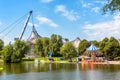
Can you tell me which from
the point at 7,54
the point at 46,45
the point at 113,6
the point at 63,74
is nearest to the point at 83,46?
the point at 46,45

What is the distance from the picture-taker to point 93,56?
11719 centimetres

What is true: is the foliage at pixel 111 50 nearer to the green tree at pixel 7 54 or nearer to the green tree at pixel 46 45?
the green tree at pixel 7 54

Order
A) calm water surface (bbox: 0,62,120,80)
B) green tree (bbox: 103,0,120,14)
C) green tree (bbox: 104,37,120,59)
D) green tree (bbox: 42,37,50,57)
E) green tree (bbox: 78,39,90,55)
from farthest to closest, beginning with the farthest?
green tree (bbox: 42,37,50,57) → green tree (bbox: 78,39,90,55) → green tree (bbox: 104,37,120,59) → calm water surface (bbox: 0,62,120,80) → green tree (bbox: 103,0,120,14)

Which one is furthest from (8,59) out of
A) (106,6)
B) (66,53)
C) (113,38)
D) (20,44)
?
(106,6)

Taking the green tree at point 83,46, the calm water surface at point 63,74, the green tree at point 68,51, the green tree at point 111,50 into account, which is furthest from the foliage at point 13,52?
the calm water surface at point 63,74

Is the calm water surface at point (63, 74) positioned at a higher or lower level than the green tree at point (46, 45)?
lower

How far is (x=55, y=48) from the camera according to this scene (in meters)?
145

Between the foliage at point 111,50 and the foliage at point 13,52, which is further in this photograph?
the foliage at point 13,52

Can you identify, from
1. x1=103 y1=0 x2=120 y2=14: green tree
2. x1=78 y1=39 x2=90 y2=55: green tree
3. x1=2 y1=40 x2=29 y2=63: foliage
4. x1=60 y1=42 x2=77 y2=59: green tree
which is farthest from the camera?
x1=78 y1=39 x2=90 y2=55: green tree

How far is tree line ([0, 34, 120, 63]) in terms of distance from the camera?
10971 centimetres

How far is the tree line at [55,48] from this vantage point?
360 feet

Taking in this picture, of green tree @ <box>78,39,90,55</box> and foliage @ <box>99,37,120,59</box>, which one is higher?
green tree @ <box>78,39,90,55</box>

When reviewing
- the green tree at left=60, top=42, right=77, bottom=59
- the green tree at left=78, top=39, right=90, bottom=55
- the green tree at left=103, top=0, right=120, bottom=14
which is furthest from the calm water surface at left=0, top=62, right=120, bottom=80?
the green tree at left=78, top=39, right=90, bottom=55

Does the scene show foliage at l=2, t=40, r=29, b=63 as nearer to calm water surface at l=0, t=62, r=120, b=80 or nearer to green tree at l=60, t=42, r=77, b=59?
green tree at l=60, t=42, r=77, b=59
